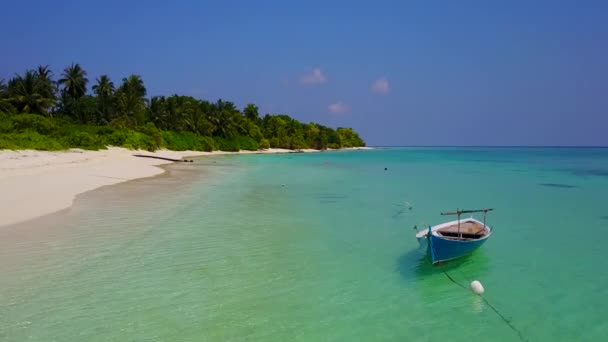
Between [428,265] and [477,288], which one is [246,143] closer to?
[428,265]

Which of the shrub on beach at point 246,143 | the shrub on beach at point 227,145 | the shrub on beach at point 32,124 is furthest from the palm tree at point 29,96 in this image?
the shrub on beach at point 246,143

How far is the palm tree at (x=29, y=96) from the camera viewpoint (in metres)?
53.4

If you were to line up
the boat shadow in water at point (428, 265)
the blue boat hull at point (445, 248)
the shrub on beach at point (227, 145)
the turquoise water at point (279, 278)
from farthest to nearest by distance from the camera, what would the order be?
the shrub on beach at point (227, 145) → the boat shadow in water at point (428, 265) → the blue boat hull at point (445, 248) → the turquoise water at point (279, 278)

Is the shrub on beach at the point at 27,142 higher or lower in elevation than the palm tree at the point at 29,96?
lower

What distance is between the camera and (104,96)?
6862 cm

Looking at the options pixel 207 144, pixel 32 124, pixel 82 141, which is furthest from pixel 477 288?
pixel 207 144

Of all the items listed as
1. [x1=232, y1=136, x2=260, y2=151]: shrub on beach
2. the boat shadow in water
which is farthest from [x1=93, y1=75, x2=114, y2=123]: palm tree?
the boat shadow in water

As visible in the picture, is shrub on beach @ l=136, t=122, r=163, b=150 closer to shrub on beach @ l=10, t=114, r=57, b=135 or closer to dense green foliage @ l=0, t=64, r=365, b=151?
dense green foliage @ l=0, t=64, r=365, b=151

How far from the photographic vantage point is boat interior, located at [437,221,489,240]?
1129cm

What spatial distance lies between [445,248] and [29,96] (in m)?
58.1

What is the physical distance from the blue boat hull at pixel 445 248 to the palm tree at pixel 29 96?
186ft

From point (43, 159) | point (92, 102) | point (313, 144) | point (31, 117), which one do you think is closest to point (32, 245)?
point (43, 159)

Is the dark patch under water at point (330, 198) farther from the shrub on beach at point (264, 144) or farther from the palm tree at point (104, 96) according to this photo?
the shrub on beach at point (264, 144)

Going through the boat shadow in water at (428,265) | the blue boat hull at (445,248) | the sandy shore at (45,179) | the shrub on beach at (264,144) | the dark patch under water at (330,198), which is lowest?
the boat shadow in water at (428,265)
